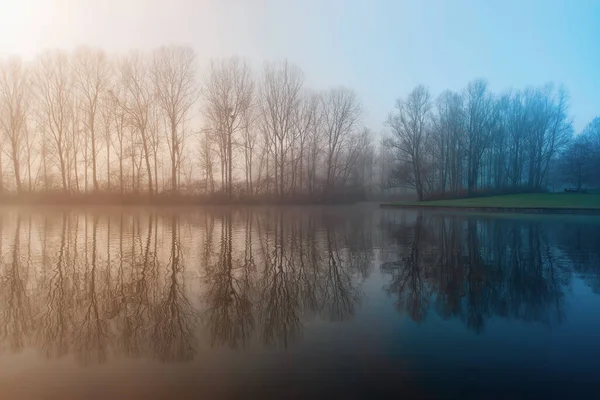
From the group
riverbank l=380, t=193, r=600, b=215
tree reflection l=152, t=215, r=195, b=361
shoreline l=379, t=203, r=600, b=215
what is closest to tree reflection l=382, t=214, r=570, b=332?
tree reflection l=152, t=215, r=195, b=361

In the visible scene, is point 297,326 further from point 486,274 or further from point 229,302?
point 486,274

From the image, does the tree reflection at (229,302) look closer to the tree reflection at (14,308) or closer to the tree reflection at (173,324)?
the tree reflection at (173,324)

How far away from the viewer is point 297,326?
4.98 m

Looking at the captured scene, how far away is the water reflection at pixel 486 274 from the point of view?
5664 millimetres

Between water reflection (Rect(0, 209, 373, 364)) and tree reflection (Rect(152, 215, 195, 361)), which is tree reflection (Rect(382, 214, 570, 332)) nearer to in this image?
water reflection (Rect(0, 209, 373, 364))

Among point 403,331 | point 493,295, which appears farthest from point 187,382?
point 493,295

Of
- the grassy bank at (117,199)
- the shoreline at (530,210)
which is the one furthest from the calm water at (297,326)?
the grassy bank at (117,199)

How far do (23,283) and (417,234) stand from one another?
43.7ft

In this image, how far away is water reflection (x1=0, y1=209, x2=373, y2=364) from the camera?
14.9ft

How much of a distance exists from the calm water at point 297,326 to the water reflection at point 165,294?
0.10 feet

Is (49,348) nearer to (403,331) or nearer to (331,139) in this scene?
(403,331)

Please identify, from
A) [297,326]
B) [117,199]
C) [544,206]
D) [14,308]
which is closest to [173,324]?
[297,326]

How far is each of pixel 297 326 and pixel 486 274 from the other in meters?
5.03

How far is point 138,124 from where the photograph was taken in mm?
38938
